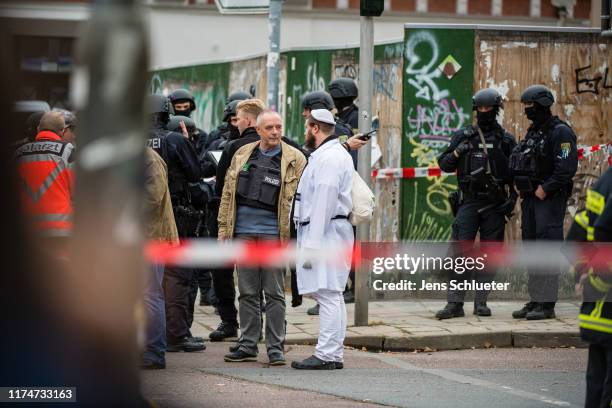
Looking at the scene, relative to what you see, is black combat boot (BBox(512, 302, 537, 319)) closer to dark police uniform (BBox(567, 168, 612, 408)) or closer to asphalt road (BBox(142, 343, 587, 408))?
asphalt road (BBox(142, 343, 587, 408))

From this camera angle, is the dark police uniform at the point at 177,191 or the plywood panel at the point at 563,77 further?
the plywood panel at the point at 563,77

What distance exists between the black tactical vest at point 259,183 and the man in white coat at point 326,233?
220mm

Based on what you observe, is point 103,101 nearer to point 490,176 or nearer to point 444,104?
point 490,176

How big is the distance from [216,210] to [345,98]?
2063mm

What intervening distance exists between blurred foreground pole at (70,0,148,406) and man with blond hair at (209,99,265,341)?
724cm

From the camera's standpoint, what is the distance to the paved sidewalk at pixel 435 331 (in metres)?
9.66

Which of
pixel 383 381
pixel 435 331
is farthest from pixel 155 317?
pixel 435 331

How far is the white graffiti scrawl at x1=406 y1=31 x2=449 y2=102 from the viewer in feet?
41.2

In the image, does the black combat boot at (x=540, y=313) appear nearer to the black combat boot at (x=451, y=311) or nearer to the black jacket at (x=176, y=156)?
the black combat boot at (x=451, y=311)

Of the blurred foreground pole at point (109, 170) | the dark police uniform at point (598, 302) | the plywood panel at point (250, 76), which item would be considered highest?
the plywood panel at point (250, 76)

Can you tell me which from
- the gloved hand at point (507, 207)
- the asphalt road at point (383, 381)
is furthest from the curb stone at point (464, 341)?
the gloved hand at point (507, 207)

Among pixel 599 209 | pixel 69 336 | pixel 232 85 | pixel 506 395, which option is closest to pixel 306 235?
pixel 506 395

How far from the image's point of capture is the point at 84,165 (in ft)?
5.50

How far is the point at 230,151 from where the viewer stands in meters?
9.05
